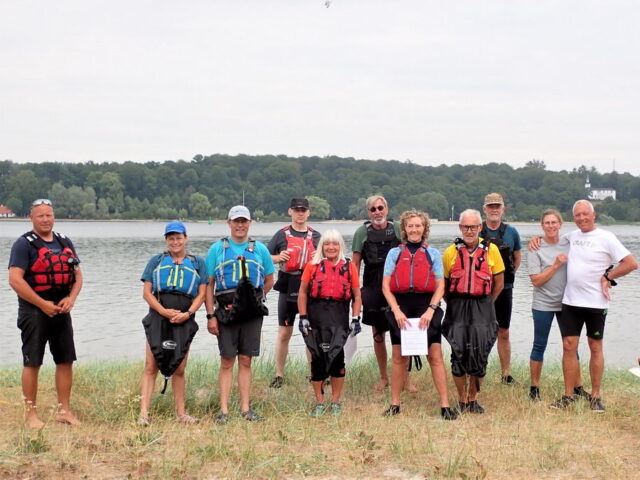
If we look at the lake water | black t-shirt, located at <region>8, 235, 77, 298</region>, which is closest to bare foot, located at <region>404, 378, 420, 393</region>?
the lake water

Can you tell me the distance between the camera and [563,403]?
6.19 m

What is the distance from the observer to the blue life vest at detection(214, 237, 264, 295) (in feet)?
18.9

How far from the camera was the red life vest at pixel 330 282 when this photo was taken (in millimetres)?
5910

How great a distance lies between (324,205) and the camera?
4097 inches

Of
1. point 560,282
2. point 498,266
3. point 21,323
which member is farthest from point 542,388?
point 21,323

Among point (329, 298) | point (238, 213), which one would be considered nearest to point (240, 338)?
point (329, 298)

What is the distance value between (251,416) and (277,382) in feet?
4.74

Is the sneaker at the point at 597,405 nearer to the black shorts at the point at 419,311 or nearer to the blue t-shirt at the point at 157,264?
the black shorts at the point at 419,311

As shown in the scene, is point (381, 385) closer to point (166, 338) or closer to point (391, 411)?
point (391, 411)

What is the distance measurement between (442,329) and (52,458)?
3329mm

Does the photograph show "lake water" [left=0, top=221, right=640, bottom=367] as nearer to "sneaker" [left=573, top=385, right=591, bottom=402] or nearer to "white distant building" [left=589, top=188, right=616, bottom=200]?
"sneaker" [left=573, top=385, right=591, bottom=402]

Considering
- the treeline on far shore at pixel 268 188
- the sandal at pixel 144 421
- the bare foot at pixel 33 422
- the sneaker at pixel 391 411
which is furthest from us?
the treeline on far shore at pixel 268 188

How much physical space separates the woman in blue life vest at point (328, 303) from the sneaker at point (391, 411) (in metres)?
0.41

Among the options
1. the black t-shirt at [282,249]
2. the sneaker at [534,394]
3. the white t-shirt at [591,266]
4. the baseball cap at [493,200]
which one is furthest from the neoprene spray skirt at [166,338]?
the white t-shirt at [591,266]
